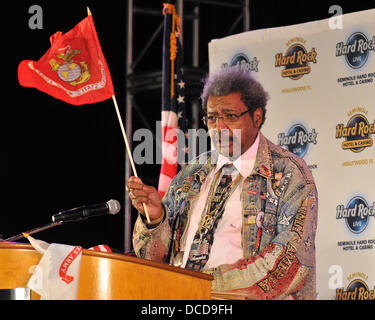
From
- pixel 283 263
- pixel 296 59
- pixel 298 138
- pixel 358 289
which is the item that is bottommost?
pixel 358 289

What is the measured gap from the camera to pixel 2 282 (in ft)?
9.10

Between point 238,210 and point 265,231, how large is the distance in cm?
20

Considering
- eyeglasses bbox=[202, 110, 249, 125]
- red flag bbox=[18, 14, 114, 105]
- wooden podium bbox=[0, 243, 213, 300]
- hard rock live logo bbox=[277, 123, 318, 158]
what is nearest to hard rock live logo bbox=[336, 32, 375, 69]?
hard rock live logo bbox=[277, 123, 318, 158]

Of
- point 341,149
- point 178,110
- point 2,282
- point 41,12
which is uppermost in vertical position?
point 41,12

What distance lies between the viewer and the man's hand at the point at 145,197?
329cm

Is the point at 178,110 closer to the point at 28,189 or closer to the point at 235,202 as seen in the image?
the point at 28,189

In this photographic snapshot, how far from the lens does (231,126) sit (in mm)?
3990

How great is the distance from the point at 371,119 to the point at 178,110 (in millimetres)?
1850

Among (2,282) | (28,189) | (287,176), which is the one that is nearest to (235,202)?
(287,176)

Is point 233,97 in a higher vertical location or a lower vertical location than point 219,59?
lower

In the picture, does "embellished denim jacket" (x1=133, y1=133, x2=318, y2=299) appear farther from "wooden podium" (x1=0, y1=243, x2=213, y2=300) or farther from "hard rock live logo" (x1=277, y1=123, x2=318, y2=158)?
"hard rock live logo" (x1=277, y1=123, x2=318, y2=158)

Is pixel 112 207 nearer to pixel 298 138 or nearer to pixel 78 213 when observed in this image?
pixel 78 213

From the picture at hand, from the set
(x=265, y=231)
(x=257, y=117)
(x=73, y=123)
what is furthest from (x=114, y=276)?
(x=73, y=123)

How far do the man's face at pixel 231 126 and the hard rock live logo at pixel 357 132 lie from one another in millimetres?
1155
